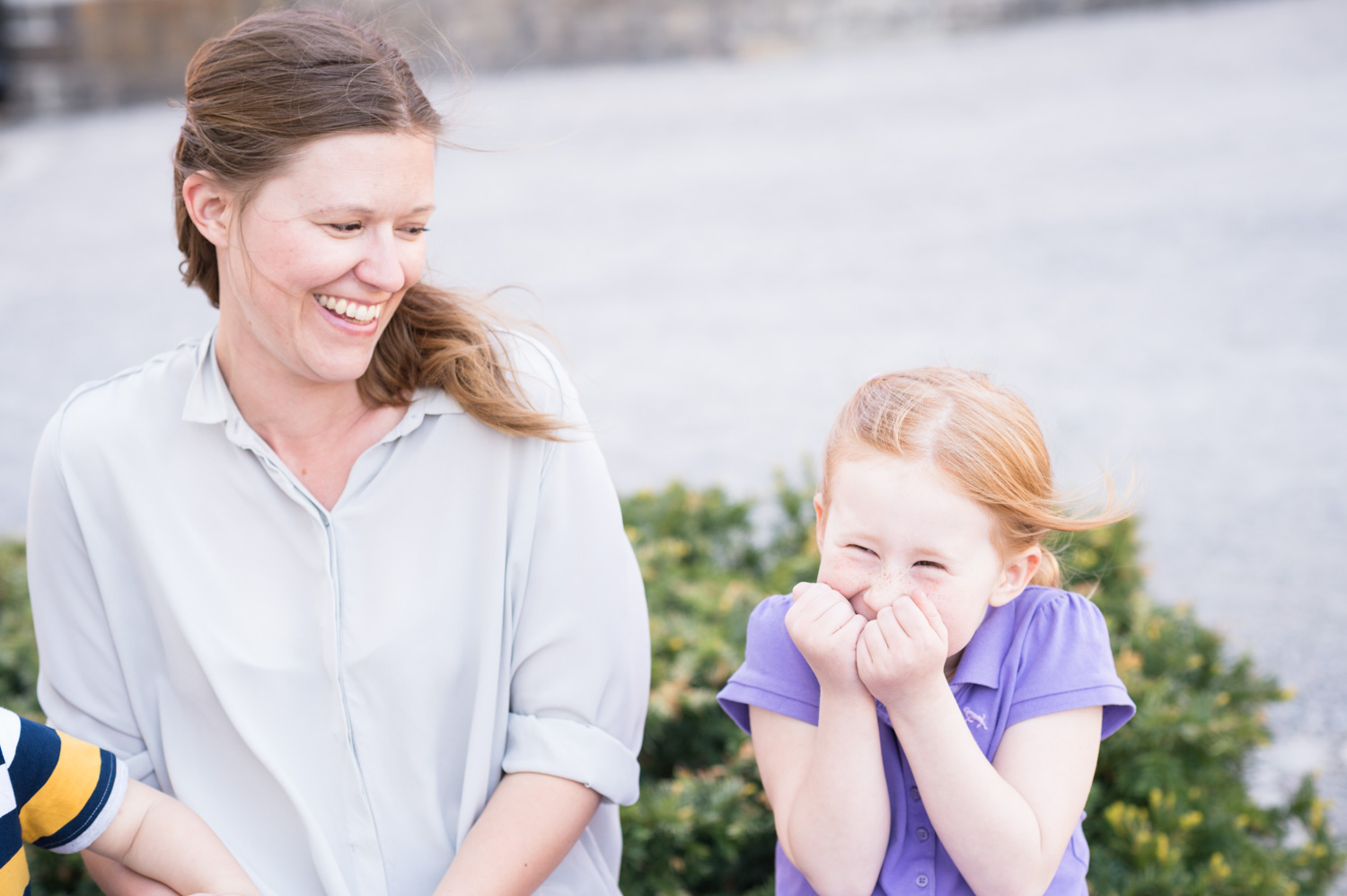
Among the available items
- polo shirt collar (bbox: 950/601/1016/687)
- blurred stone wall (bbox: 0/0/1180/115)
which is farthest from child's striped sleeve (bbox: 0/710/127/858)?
blurred stone wall (bbox: 0/0/1180/115)

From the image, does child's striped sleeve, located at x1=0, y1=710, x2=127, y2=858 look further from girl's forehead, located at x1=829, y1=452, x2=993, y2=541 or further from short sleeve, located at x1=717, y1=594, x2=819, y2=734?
girl's forehead, located at x1=829, y1=452, x2=993, y2=541

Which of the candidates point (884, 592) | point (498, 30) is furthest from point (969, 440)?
point (498, 30)

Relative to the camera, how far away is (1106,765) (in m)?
2.69

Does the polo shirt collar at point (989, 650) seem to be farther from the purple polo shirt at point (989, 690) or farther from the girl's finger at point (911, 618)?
the girl's finger at point (911, 618)

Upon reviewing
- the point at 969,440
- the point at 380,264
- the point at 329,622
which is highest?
the point at 380,264

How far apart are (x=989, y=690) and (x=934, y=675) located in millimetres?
193

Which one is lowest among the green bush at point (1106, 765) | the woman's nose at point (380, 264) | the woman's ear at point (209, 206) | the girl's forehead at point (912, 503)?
the green bush at point (1106, 765)

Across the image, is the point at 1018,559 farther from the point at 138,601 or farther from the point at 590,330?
the point at 590,330

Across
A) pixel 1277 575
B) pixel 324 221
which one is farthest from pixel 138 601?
pixel 1277 575

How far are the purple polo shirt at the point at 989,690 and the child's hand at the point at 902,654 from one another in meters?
0.15

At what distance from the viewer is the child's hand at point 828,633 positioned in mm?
1511

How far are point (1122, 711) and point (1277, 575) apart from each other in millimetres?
2788

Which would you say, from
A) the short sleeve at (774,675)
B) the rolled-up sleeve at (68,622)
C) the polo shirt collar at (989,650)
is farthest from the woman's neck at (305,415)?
the polo shirt collar at (989,650)

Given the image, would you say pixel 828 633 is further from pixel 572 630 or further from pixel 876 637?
pixel 572 630
